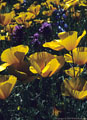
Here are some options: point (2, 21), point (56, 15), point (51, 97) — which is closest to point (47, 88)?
point (51, 97)

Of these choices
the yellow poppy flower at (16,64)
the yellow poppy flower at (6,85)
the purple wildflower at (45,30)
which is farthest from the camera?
the purple wildflower at (45,30)

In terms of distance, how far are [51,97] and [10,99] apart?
0.21 metres

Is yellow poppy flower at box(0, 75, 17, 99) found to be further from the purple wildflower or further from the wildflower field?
the purple wildflower

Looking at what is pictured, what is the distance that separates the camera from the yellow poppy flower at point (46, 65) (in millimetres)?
942

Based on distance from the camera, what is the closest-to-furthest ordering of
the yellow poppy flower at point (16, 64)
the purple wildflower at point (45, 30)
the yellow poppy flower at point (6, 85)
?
the yellow poppy flower at point (6, 85)
the yellow poppy flower at point (16, 64)
the purple wildflower at point (45, 30)

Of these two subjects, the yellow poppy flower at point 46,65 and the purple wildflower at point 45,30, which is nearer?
the yellow poppy flower at point 46,65

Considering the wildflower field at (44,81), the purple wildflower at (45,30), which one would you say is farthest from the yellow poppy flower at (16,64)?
the purple wildflower at (45,30)

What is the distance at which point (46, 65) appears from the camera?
995 mm

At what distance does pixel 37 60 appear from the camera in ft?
3.37

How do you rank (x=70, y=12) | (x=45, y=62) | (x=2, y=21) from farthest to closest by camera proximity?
(x=70, y=12) → (x=2, y=21) → (x=45, y=62)

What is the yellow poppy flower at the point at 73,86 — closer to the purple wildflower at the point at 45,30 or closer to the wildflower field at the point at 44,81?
the wildflower field at the point at 44,81

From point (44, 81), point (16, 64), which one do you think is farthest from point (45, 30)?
point (16, 64)

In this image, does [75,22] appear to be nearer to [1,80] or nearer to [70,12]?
[70,12]

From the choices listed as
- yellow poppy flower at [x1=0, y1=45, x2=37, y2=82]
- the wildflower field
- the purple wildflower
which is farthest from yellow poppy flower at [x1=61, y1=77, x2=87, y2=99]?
the purple wildflower
